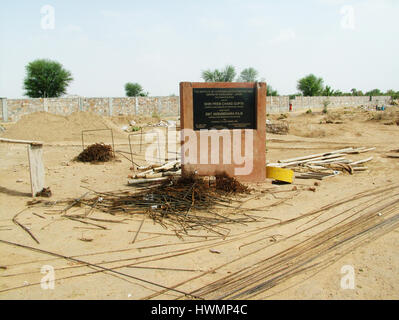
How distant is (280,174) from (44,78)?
3933cm

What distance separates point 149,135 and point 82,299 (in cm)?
1638

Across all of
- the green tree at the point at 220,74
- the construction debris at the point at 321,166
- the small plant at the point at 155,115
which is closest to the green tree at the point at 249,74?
the green tree at the point at 220,74

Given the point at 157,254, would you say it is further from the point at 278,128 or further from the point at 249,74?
the point at 249,74

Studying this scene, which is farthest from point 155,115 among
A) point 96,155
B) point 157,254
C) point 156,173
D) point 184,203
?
point 157,254

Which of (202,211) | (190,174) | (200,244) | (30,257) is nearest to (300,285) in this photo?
(200,244)

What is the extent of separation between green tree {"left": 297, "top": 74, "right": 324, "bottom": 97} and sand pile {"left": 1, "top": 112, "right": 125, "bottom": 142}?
4974 centimetres

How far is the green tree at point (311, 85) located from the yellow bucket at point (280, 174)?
188ft

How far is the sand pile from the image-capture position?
56.3 ft

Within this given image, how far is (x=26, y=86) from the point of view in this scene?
40281 mm

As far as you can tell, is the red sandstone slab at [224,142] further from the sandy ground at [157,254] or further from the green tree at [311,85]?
the green tree at [311,85]

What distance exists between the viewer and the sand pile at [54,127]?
56.3 feet
